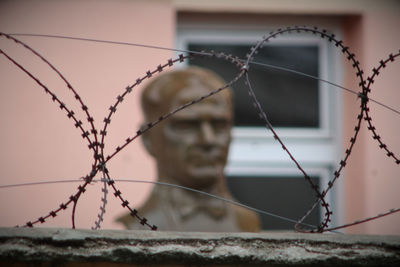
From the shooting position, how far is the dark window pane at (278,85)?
3.77 metres

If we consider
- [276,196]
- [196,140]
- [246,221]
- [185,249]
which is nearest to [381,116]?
[276,196]

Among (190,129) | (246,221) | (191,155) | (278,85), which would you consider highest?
(278,85)

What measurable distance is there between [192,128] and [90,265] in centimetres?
145

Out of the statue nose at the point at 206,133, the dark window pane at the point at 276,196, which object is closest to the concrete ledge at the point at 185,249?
the statue nose at the point at 206,133

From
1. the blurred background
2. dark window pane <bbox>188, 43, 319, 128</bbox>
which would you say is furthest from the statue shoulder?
dark window pane <bbox>188, 43, 319, 128</bbox>

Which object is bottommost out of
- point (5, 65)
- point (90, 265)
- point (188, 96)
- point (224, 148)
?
point (90, 265)

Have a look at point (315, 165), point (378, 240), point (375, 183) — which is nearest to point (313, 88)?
point (315, 165)

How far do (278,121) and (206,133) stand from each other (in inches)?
47.0

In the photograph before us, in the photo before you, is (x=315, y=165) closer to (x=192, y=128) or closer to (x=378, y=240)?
(x=192, y=128)

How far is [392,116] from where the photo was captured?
3.43m

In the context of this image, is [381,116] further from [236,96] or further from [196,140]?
[196,140]

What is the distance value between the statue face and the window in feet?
3.32

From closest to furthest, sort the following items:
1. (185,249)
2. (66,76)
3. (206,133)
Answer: (185,249) → (206,133) → (66,76)

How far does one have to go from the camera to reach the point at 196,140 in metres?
2.70
